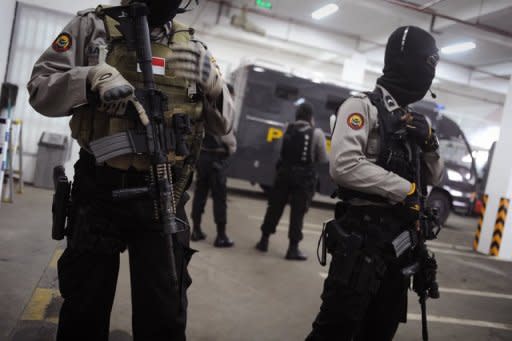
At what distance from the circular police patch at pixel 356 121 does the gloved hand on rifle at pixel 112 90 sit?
997mm

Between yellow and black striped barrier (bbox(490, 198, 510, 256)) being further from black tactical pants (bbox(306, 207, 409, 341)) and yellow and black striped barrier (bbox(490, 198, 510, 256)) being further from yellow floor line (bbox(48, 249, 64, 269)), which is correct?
yellow floor line (bbox(48, 249, 64, 269))

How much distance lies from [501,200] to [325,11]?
272 inches

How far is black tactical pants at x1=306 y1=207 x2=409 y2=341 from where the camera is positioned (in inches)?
82.3

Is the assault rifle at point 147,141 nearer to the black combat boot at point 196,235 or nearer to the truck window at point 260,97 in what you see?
the black combat boot at point 196,235

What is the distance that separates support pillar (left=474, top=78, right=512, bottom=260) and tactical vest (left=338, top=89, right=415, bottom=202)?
6182 millimetres

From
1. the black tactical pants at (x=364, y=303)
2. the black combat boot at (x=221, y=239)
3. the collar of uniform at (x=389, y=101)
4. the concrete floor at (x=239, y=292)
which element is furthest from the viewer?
the black combat boot at (x=221, y=239)

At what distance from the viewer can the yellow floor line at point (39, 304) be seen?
9.46 feet

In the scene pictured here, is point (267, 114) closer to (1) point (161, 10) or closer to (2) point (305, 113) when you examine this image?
(2) point (305, 113)

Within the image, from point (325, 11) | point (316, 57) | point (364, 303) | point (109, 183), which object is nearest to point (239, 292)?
point (364, 303)

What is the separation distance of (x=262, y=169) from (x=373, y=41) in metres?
7.11

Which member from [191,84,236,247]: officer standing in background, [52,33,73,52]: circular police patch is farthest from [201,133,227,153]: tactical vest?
[52,33,73,52]: circular police patch

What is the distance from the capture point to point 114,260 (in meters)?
1.83

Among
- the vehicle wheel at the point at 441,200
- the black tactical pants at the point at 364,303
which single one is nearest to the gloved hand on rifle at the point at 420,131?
the black tactical pants at the point at 364,303

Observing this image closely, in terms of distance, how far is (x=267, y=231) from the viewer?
5602 millimetres
